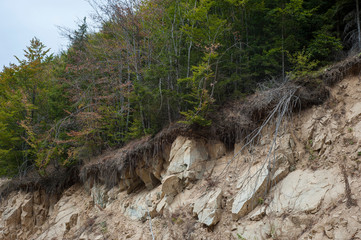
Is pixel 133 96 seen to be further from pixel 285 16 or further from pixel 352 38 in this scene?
pixel 352 38

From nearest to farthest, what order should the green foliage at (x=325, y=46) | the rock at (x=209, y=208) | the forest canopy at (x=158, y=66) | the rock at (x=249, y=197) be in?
the rock at (x=249, y=197), the rock at (x=209, y=208), the green foliage at (x=325, y=46), the forest canopy at (x=158, y=66)

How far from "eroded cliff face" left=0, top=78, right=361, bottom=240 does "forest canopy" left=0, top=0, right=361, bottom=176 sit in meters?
1.50

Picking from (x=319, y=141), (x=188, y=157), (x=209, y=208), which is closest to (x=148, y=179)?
(x=188, y=157)

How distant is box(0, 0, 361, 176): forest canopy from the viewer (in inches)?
338

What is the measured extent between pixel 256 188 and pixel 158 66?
6.08 metres

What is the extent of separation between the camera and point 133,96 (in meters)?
10.1

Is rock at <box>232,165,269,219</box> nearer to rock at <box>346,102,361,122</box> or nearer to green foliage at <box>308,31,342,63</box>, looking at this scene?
rock at <box>346,102,361,122</box>

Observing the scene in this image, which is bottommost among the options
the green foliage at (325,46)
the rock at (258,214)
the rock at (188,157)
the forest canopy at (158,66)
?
the rock at (258,214)

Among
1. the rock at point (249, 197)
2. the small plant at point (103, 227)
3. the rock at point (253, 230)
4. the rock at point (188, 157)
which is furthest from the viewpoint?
the small plant at point (103, 227)

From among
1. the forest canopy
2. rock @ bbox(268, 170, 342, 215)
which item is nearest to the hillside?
rock @ bbox(268, 170, 342, 215)

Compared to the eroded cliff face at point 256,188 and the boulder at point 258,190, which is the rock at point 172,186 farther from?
the boulder at point 258,190

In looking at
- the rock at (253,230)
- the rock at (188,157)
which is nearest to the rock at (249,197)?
the rock at (253,230)

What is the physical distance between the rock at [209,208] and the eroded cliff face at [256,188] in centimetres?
3

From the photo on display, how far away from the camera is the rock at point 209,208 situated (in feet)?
21.3
